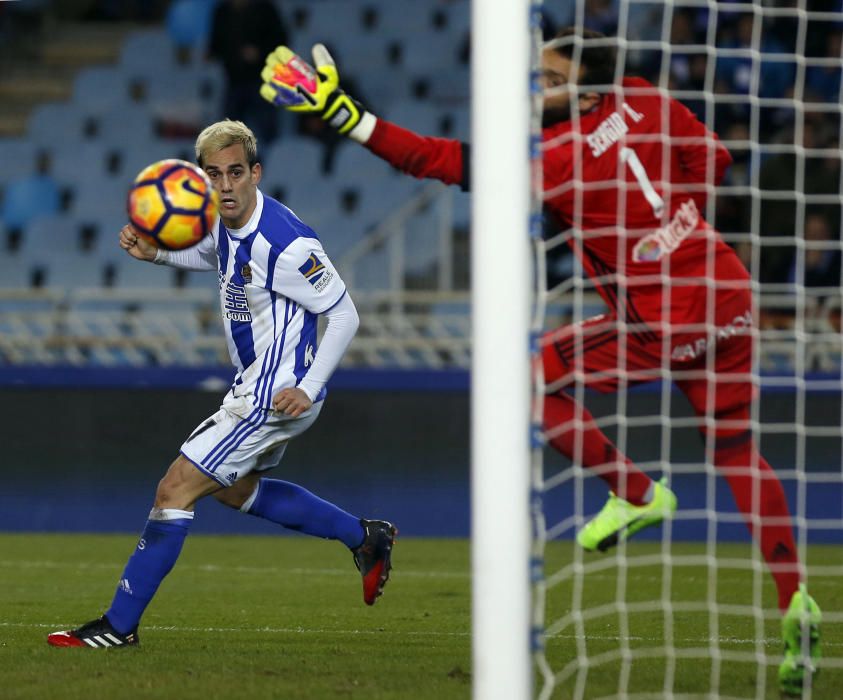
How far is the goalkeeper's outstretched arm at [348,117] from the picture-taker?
4.45 metres

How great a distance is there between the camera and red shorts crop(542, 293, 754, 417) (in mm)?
4941

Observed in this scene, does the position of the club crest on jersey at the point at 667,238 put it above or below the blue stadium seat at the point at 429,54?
below

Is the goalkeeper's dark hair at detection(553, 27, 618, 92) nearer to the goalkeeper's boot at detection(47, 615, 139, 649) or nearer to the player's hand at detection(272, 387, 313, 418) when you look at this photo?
the player's hand at detection(272, 387, 313, 418)

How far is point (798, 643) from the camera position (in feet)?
14.9

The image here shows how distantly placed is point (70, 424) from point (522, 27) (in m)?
7.38

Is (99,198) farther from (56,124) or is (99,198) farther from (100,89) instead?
Result: (100,89)

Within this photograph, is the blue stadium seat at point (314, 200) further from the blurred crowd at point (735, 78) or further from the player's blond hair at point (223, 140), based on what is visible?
the player's blond hair at point (223, 140)

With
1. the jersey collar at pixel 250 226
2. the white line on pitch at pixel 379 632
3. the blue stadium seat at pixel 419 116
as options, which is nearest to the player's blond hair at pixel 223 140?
the jersey collar at pixel 250 226

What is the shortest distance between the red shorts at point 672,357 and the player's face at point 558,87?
713 mm

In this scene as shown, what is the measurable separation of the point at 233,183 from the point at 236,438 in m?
0.92

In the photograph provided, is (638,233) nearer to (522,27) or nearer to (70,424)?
(522,27)

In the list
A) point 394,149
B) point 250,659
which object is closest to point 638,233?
point 394,149

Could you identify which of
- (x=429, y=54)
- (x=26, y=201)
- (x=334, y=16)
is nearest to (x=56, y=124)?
(x=26, y=201)

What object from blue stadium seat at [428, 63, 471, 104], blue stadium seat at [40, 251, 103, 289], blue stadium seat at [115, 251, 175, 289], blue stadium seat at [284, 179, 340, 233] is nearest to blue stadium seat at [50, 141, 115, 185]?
blue stadium seat at [40, 251, 103, 289]
